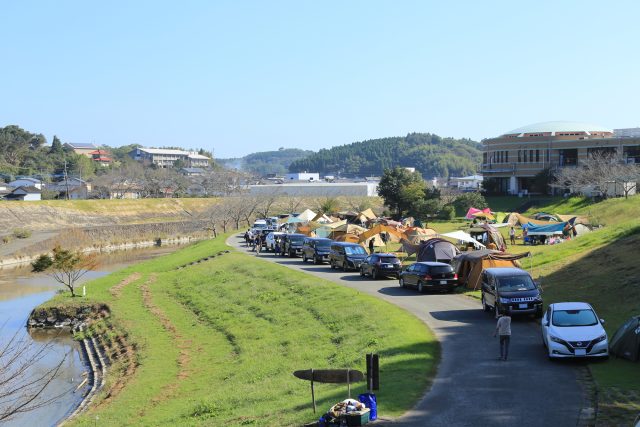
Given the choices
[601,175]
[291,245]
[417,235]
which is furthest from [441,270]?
[601,175]

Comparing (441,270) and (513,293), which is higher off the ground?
(513,293)

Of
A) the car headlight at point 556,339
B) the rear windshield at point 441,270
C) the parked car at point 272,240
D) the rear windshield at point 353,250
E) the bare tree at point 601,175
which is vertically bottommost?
the parked car at point 272,240

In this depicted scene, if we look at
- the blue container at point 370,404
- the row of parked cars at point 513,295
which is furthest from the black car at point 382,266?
the blue container at point 370,404

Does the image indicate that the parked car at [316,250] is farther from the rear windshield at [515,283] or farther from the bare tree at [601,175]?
the bare tree at [601,175]

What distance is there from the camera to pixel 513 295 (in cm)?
2258

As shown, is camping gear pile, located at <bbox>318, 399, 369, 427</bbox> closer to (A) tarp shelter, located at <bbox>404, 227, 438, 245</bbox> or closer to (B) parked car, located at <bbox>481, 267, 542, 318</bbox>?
(B) parked car, located at <bbox>481, 267, 542, 318</bbox>

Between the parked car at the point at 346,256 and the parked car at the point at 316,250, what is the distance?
7.18ft

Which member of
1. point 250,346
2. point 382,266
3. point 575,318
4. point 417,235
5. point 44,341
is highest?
point 575,318

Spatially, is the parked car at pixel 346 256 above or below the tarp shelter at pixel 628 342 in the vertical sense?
below

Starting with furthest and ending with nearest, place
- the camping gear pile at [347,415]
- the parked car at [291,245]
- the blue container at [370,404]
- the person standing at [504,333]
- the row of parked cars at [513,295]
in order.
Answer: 1. the parked car at [291,245]
2. the person standing at [504,333]
3. the row of parked cars at [513,295]
4. the blue container at [370,404]
5. the camping gear pile at [347,415]

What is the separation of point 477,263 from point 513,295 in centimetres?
796

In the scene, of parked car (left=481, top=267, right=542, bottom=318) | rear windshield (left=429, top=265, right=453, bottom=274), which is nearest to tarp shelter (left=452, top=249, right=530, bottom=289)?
rear windshield (left=429, top=265, right=453, bottom=274)

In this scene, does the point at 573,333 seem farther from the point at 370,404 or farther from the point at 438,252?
the point at 438,252

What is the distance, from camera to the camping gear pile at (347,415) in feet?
41.1
